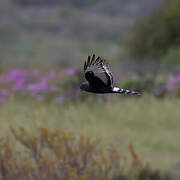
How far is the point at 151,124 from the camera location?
12.8m

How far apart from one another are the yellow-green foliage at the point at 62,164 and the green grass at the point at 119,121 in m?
1.74

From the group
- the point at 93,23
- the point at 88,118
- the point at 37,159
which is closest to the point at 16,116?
the point at 88,118

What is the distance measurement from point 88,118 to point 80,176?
17.7ft

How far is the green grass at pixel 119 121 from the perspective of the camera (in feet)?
36.6

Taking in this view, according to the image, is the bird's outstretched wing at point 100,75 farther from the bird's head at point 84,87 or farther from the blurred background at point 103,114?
the blurred background at point 103,114

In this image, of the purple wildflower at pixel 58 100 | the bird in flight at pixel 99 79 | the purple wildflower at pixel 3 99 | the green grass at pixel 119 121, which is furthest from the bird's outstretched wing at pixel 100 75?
the purple wildflower at pixel 3 99

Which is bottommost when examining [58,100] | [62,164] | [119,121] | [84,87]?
[62,164]

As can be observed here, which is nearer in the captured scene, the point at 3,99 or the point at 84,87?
the point at 84,87

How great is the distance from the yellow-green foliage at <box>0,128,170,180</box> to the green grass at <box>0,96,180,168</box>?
1.74 m

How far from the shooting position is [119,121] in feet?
43.1

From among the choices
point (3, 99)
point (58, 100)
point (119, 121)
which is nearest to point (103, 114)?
point (119, 121)

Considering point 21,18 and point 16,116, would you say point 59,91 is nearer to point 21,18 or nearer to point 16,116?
point 16,116

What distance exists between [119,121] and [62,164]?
5431mm

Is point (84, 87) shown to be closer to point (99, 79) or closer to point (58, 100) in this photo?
point (99, 79)
